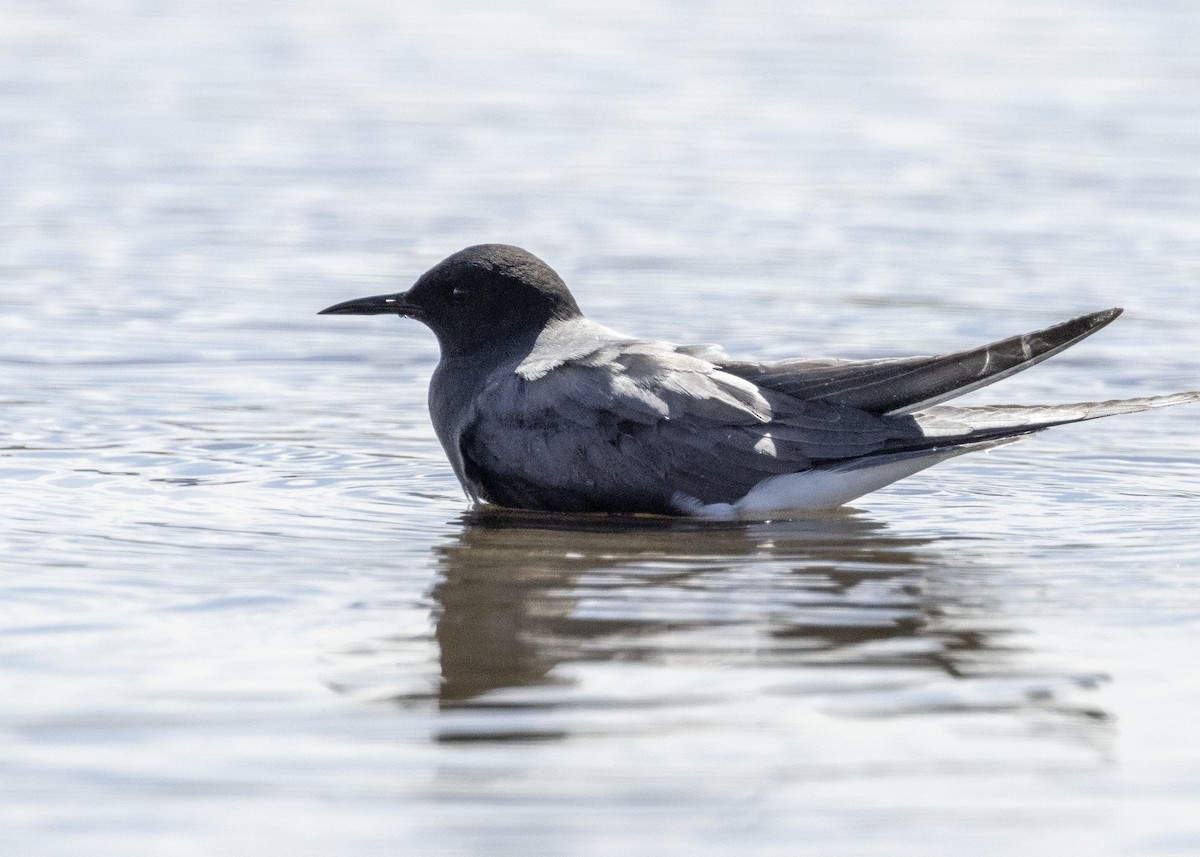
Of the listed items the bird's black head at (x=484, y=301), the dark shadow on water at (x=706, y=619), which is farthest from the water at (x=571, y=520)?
the bird's black head at (x=484, y=301)

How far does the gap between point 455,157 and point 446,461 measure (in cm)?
788

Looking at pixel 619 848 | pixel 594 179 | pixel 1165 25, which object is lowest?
pixel 619 848

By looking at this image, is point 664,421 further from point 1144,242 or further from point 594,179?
point 594,179

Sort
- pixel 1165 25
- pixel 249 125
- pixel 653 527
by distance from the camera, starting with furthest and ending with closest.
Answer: pixel 1165 25
pixel 249 125
pixel 653 527

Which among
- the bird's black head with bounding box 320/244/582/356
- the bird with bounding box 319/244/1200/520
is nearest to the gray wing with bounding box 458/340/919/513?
the bird with bounding box 319/244/1200/520

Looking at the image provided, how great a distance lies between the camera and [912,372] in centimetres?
705

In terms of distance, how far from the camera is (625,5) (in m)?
24.6

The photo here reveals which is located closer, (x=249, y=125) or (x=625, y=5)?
(x=249, y=125)

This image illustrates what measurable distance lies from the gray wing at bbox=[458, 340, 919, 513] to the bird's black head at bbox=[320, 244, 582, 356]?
0.64m

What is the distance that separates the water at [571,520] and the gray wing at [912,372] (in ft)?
1.59

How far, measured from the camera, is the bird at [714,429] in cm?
709

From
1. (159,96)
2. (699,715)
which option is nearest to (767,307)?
(699,715)

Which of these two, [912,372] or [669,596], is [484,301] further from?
[669,596]

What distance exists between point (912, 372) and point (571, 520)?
4.44ft
